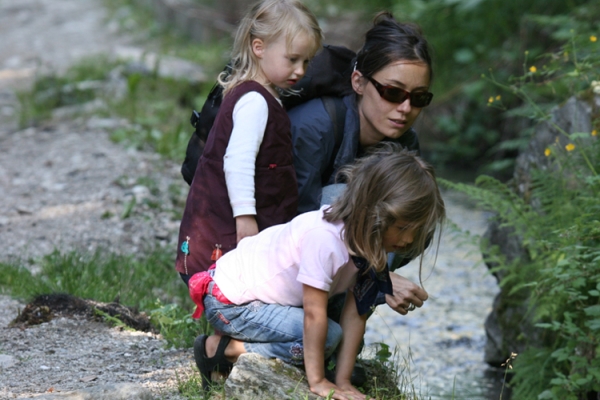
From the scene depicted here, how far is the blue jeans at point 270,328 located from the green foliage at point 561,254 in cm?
122

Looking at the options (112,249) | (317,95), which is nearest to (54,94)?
(112,249)

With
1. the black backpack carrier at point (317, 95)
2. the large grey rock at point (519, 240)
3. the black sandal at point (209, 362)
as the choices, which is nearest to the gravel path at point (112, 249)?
the black sandal at point (209, 362)

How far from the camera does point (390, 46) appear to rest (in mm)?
3537

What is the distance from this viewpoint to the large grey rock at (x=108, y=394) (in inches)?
110

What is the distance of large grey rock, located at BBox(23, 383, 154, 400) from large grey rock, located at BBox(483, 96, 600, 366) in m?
2.67

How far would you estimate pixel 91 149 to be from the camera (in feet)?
24.2

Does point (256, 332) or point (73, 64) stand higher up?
point (73, 64)

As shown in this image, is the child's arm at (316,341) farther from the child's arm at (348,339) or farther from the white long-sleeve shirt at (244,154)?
the white long-sleeve shirt at (244,154)

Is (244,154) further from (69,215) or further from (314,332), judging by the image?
(69,215)

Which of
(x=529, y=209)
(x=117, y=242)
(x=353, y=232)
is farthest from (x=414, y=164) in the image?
(x=117, y=242)

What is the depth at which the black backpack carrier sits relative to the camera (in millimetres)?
3512

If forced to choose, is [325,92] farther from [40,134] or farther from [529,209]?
[40,134]

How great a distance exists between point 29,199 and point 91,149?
115cm

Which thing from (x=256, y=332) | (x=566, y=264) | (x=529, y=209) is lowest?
(x=256, y=332)
